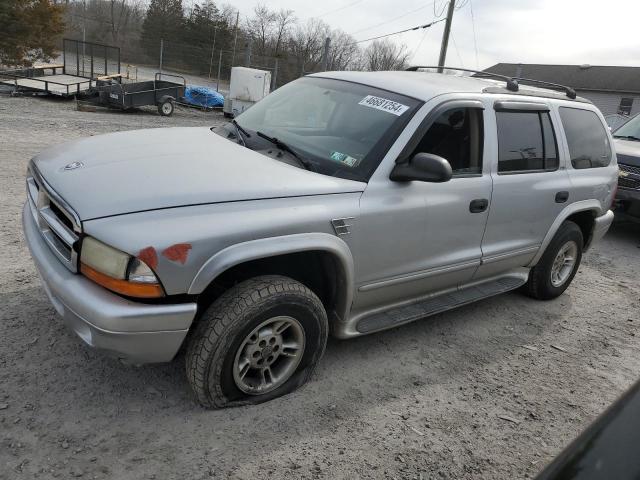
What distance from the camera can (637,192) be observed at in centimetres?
751

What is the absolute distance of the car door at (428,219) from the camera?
10.1 ft

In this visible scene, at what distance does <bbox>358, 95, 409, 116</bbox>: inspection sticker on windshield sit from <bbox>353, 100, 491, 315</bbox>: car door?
0.48 feet

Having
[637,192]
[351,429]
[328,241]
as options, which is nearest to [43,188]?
[328,241]

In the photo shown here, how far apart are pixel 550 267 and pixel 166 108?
14.7 metres

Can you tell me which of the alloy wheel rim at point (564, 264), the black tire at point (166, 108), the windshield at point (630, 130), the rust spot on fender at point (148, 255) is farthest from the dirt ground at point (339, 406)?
the black tire at point (166, 108)

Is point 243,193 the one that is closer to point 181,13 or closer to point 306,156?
point 306,156

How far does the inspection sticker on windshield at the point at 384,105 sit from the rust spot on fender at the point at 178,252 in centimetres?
170

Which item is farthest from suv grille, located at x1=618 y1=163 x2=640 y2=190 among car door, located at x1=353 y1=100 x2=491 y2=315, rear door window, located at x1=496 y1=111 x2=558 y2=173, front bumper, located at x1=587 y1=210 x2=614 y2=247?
car door, located at x1=353 y1=100 x2=491 y2=315

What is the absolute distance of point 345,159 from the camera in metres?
3.17

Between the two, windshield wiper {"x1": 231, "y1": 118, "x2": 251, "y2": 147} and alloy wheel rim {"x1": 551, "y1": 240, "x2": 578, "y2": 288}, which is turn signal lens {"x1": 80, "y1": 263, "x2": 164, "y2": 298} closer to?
windshield wiper {"x1": 231, "y1": 118, "x2": 251, "y2": 147}

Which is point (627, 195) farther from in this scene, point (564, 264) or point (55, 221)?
point (55, 221)

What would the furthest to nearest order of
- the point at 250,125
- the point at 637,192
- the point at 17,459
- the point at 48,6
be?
the point at 48,6
the point at 637,192
the point at 250,125
the point at 17,459

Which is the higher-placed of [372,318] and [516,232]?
[516,232]

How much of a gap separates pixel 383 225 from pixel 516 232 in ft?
5.12
